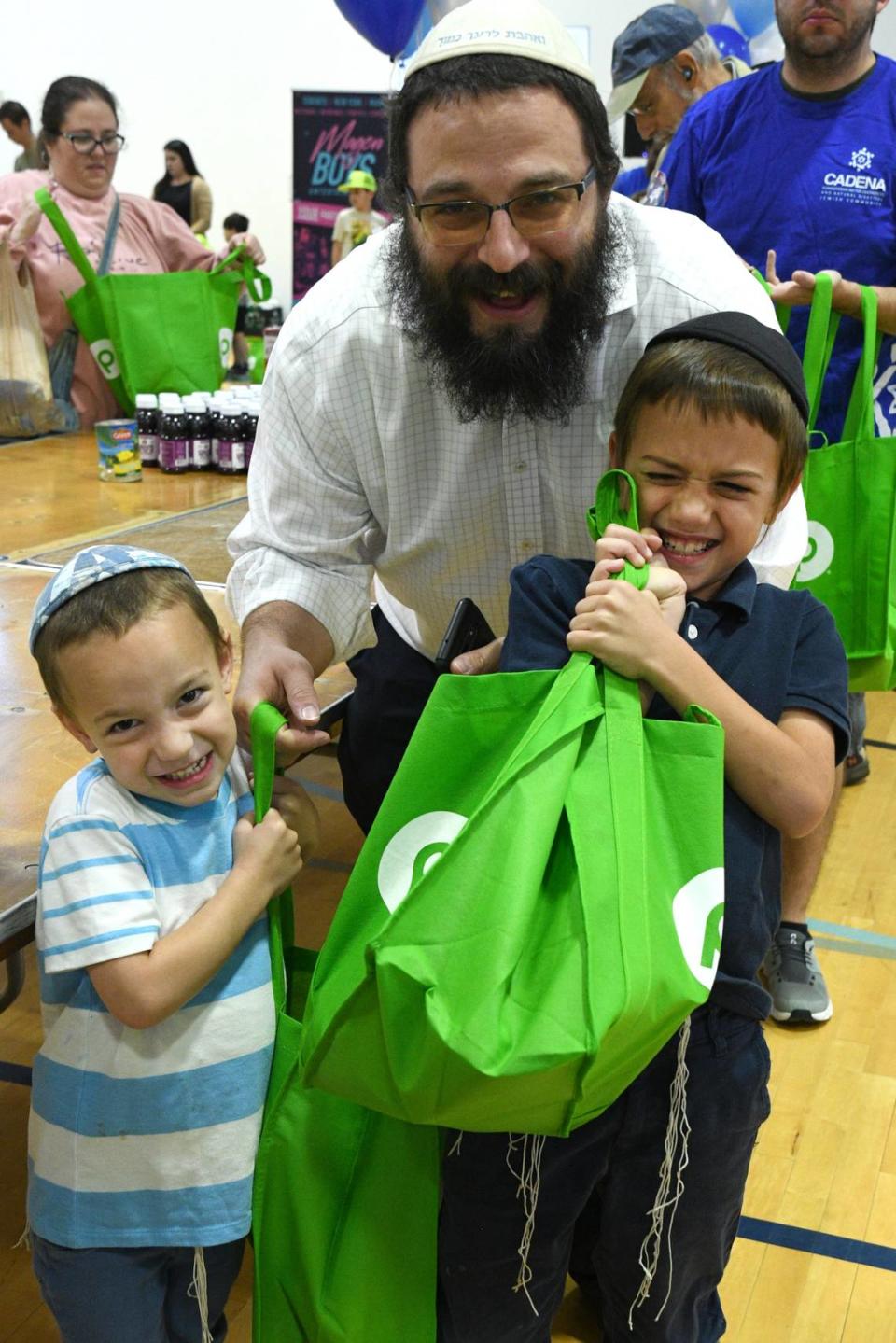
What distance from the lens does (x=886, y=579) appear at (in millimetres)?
2512

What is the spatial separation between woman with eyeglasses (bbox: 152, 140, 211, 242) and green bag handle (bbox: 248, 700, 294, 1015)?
30.1 ft

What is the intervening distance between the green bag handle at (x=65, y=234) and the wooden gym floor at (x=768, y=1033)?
0.72m

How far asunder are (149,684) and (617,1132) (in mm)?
691

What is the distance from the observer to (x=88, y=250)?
429 cm

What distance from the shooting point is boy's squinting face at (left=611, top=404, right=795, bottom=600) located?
1406 millimetres

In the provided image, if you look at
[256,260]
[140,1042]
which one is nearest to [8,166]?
[256,260]

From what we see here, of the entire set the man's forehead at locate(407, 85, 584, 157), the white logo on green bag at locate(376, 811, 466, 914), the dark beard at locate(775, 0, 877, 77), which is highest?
the dark beard at locate(775, 0, 877, 77)

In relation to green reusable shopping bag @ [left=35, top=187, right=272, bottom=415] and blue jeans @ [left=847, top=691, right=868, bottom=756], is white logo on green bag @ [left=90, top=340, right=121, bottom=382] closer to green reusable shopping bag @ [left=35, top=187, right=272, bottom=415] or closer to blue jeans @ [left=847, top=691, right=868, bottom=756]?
green reusable shopping bag @ [left=35, top=187, right=272, bottom=415]

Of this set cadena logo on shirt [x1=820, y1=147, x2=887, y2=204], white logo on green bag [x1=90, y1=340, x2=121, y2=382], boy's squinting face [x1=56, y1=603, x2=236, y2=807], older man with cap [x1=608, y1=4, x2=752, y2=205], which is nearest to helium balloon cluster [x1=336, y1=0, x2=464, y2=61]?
older man with cap [x1=608, y1=4, x2=752, y2=205]

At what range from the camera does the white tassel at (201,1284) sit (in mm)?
1405

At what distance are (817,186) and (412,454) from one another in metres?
1.57

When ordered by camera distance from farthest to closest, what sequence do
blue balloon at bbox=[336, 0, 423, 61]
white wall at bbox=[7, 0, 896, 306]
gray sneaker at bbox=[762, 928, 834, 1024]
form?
white wall at bbox=[7, 0, 896, 306] → blue balloon at bbox=[336, 0, 423, 61] → gray sneaker at bbox=[762, 928, 834, 1024]

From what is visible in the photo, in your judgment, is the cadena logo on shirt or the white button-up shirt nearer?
the white button-up shirt

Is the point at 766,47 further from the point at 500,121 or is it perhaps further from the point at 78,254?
the point at 500,121
